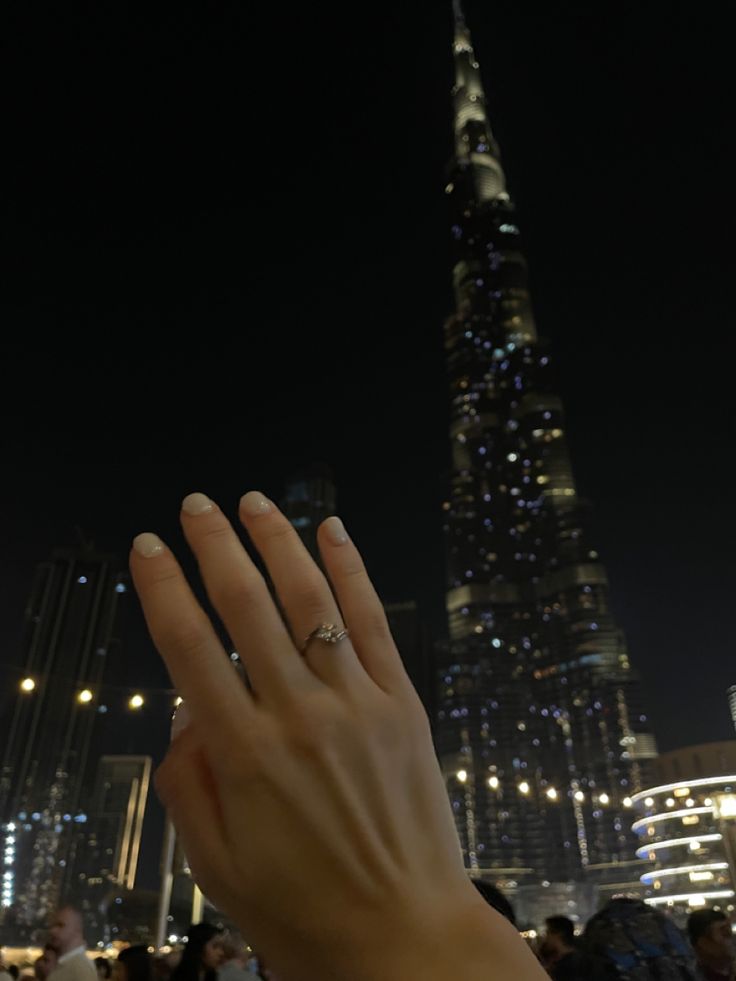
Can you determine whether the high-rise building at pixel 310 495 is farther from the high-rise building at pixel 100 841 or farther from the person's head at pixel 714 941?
the person's head at pixel 714 941

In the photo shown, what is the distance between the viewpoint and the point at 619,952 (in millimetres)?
1973

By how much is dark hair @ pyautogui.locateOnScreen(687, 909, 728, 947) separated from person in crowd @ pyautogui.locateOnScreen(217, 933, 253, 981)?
11.2 feet

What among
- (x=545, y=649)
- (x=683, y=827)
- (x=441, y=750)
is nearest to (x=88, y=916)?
(x=441, y=750)

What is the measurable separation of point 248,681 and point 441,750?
383 feet

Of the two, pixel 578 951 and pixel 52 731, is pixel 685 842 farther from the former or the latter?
pixel 52 731

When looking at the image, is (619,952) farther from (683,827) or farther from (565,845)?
(565,845)

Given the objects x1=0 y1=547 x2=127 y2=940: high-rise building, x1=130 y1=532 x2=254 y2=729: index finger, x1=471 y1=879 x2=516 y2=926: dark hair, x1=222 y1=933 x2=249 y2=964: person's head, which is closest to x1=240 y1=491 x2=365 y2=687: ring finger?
x1=130 y1=532 x2=254 y2=729: index finger

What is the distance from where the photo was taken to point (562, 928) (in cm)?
719

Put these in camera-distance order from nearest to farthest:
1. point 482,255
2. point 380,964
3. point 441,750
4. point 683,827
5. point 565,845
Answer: point 380,964 < point 683,827 < point 565,845 < point 441,750 < point 482,255

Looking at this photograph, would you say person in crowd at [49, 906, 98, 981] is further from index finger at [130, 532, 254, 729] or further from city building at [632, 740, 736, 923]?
city building at [632, 740, 736, 923]

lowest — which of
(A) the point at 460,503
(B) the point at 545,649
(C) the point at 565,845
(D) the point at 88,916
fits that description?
(D) the point at 88,916

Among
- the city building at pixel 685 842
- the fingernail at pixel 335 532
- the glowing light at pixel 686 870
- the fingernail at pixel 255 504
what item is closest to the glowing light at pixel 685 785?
the city building at pixel 685 842

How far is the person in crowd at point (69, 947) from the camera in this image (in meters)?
5.85

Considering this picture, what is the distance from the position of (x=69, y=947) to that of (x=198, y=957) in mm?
1169
